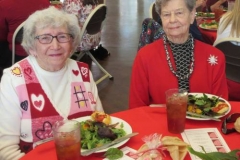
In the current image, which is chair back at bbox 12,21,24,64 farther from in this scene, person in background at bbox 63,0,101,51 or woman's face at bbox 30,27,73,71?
woman's face at bbox 30,27,73,71

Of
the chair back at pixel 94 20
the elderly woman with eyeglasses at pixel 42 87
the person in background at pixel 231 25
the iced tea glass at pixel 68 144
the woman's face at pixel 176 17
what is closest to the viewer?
the iced tea glass at pixel 68 144

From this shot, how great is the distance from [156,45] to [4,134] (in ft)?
3.20

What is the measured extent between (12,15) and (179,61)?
1909 millimetres

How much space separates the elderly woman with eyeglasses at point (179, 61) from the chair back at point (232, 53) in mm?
494

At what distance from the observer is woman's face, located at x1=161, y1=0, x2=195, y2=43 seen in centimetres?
194

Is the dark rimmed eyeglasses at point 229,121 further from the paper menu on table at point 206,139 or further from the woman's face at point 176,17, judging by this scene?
the woman's face at point 176,17

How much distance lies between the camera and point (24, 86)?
5.77ft

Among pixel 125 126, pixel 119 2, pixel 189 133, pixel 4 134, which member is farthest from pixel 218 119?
pixel 119 2

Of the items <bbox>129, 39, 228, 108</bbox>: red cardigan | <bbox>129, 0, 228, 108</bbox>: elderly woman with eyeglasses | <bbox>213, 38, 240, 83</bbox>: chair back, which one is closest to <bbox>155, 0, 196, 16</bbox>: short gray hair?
<bbox>129, 0, 228, 108</bbox>: elderly woman with eyeglasses

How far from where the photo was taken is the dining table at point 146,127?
131 centimetres

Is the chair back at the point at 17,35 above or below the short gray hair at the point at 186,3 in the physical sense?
below

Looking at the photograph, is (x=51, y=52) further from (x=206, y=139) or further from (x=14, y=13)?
(x=14, y=13)

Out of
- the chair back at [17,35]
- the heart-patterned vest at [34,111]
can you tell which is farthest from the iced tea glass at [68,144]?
the chair back at [17,35]

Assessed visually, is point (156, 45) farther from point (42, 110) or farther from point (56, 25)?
point (42, 110)
